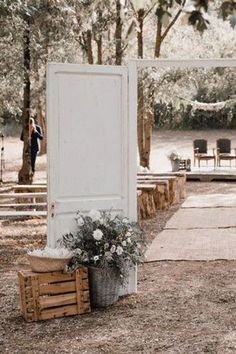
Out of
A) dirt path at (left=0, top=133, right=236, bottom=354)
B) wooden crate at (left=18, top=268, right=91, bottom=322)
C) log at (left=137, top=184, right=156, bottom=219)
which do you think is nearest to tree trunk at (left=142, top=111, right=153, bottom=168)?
log at (left=137, top=184, right=156, bottom=219)

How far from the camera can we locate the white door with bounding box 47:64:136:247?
5391mm

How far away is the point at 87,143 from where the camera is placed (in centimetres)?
550

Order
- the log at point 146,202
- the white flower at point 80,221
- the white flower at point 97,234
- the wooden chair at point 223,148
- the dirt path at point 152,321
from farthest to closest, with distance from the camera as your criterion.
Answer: the wooden chair at point 223,148 → the log at point 146,202 → the white flower at point 80,221 → the white flower at point 97,234 → the dirt path at point 152,321

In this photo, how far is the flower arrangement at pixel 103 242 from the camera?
525 centimetres

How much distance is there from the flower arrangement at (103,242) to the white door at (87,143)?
Result: 17 centimetres

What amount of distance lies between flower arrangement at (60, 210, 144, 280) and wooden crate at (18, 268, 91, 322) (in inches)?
4.9

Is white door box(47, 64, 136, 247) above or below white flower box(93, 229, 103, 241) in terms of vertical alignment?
above

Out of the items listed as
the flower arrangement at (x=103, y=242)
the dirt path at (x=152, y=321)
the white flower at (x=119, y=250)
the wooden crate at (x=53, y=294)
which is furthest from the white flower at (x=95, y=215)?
the dirt path at (x=152, y=321)

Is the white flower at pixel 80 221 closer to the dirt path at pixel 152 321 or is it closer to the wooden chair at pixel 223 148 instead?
the dirt path at pixel 152 321

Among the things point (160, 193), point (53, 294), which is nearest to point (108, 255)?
point (53, 294)

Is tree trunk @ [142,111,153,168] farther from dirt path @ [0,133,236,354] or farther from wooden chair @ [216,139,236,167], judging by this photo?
dirt path @ [0,133,236,354]

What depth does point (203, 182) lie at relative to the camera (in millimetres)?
16703

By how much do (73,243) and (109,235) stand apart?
0.95 ft

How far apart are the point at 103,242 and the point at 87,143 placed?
823mm
